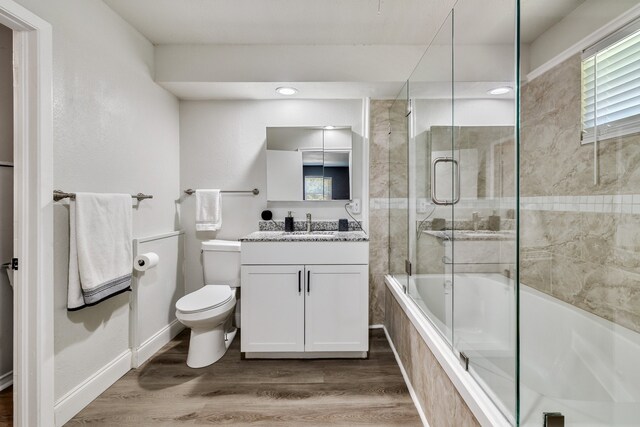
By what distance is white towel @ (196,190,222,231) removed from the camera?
2.51m

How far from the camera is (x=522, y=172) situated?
4.04ft

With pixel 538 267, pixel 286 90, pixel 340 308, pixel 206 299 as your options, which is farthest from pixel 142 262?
pixel 538 267

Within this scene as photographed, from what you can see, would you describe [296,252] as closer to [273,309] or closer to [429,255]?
[273,309]

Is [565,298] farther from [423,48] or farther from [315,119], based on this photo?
[315,119]

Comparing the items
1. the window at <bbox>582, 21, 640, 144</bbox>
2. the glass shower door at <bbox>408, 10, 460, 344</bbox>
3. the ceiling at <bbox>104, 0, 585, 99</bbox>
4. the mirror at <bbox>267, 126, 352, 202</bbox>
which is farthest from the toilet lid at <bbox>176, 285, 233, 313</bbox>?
the window at <bbox>582, 21, 640, 144</bbox>

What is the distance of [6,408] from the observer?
5.23 ft

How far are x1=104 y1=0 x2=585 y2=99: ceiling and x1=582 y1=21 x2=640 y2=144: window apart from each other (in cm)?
23

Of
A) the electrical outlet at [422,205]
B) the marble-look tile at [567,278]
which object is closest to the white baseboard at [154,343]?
the electrical outlet at [422,205]

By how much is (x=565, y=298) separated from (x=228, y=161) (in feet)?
8.06

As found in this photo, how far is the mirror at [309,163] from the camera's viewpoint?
2545 millimetres

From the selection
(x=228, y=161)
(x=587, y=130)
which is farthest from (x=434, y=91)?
(x=228, y=161)

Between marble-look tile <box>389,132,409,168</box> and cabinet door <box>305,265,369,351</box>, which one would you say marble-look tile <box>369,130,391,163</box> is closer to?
marble-look tile <box>389,132,409,168</box>

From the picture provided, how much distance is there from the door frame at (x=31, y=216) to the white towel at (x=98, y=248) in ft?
0.43

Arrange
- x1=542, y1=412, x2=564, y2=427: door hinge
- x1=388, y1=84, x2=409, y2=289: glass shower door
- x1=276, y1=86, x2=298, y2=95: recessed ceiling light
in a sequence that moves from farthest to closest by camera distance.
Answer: x1=276, y1=86, x2=298, y2=95: recessed ceiling light, x1=388, y1=84, x2=409, y2=289: glass shower door, x1=542, y1=412, x2=564, y2=427: door hinge
